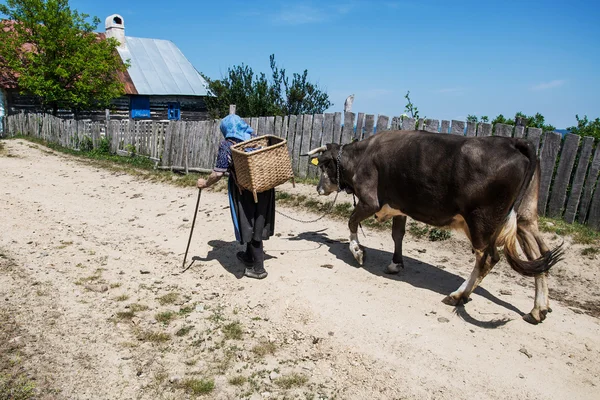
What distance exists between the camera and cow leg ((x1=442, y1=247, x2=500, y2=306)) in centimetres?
504

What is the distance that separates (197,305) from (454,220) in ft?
9.94

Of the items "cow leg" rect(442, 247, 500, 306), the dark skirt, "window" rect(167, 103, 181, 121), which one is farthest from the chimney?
"cow leg" rect(442, 247, 500, 306)

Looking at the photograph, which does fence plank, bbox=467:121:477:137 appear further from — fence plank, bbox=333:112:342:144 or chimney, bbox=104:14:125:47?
chimney, bbox=104:14:125:47

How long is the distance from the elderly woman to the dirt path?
0.47m

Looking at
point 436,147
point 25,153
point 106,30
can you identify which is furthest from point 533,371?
point 106,30

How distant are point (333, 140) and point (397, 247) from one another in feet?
15.1

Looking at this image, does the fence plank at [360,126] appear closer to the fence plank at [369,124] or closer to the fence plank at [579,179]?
the fence plank at [369,124]

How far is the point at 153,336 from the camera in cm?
462

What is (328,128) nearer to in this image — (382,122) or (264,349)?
(382,122)

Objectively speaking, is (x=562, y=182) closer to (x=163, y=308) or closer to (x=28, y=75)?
(x=163, y=308)

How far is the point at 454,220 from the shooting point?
17.5ft

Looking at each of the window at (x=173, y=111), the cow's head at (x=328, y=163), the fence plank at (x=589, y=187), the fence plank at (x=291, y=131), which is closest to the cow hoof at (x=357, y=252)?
the cow's head at (x=328, y=163)

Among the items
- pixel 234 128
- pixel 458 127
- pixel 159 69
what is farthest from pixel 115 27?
pixel 234 128

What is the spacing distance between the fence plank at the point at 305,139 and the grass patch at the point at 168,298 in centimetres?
604
